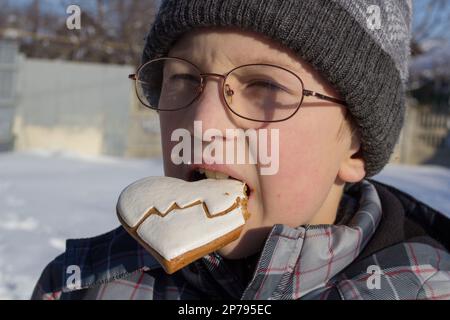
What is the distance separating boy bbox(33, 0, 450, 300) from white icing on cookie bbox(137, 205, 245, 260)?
138mm

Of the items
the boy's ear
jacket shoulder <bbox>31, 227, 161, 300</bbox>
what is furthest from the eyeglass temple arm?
jacket shoulder <bbox>31, 227, 161, 300</bbox>

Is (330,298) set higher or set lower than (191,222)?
lower

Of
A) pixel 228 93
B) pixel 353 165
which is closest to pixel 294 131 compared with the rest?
pixel 228 93

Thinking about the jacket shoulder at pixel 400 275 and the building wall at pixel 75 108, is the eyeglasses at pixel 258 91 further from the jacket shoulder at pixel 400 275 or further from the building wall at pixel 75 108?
the building wall at pixel 75 108

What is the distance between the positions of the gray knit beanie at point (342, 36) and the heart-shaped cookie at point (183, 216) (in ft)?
1.39

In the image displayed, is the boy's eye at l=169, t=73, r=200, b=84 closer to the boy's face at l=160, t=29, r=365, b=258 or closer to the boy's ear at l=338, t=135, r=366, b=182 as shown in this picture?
the boy's face at l=160, t=29, r=365, b=258

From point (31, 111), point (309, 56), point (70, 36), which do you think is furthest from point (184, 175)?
point (70, 36)

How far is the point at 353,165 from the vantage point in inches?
61.0

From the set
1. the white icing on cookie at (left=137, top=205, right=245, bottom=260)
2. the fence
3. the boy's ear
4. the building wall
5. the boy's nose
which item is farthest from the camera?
the building wall

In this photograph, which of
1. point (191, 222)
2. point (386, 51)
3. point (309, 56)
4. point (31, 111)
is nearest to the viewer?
point (191, 222)

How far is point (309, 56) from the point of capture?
131 cm

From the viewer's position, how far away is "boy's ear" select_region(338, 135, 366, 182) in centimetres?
152
